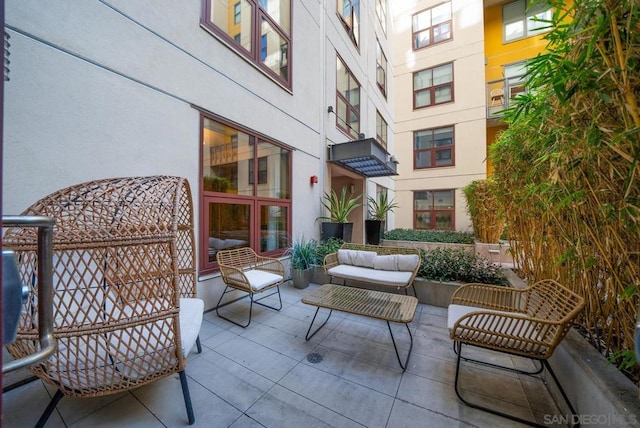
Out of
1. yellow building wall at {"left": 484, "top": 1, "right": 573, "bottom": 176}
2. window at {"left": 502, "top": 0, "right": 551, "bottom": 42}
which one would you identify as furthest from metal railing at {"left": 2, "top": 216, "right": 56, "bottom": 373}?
window at {"left": 502, "top": 0, "right": 551, "bottom": 42}

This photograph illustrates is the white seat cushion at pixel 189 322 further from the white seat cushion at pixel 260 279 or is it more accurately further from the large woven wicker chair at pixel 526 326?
the large woven wicker chair at pixel 526 326

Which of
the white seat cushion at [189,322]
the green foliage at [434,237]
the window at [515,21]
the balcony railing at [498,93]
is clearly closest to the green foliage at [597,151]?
the white seat cushion at [189,322]

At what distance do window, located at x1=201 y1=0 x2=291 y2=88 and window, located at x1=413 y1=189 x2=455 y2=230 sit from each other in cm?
819

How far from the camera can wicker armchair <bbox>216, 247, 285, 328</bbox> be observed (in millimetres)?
3092

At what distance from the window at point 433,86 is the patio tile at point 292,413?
12054mm

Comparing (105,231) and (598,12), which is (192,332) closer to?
(105,231)

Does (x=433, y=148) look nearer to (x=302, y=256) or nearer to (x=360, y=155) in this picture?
(x=360, y=155)

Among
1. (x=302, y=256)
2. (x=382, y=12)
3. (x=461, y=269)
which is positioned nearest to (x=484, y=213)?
(x=461, y=269)

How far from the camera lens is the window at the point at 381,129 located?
936cm

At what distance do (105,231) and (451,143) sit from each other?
1172 centimetres

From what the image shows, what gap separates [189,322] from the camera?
1941mm

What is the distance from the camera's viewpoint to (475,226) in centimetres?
690

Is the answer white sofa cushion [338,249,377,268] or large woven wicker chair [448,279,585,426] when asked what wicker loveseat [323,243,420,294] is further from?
large woven wicker chair [448,279,585,426]

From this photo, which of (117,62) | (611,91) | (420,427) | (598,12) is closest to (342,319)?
(420,427)
